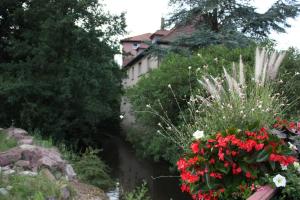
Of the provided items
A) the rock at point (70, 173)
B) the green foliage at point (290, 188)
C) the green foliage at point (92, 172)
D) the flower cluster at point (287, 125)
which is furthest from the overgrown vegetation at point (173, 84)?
the green foliage at point (290, 188)

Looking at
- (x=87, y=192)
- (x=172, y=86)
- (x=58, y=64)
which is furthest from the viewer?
(x=58, y=64)

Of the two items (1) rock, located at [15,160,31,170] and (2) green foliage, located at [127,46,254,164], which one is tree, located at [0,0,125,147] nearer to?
(2) green foliage, located at [127,46,254,164]

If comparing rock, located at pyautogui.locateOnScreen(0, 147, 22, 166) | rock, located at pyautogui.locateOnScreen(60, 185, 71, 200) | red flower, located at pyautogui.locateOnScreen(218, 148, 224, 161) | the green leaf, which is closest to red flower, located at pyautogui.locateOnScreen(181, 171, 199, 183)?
red flower, located at pyautogui.locateOnScreen(218, 148, 224, 161)

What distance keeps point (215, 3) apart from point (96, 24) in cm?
475

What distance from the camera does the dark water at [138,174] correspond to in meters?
10.5

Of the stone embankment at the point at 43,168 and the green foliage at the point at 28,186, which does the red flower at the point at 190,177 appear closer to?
the green foliage at the point at 28,186

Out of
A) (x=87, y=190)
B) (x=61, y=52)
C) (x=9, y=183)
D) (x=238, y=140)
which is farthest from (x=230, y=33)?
(x=238, y=140)

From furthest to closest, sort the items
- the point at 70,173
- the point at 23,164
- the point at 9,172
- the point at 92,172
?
the point at 92,172
the point at 70,173
the point at 23,164
the point at 9,172

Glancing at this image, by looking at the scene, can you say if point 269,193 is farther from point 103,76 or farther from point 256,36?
point 256,36

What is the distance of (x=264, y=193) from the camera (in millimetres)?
2395

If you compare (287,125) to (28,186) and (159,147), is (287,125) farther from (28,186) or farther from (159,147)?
(159,147)

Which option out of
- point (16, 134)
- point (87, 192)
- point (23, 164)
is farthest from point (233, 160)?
point (16, 134)

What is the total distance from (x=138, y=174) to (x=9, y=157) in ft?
19.7

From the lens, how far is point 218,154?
2.82m
